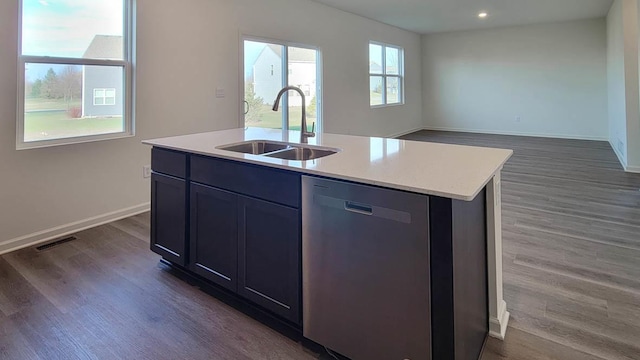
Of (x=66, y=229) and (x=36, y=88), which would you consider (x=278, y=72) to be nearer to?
(x=36, y=88)

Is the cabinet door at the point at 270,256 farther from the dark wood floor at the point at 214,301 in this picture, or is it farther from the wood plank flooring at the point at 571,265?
the wood plank flooring at the point at 571,265

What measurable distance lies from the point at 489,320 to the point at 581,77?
842 centimetres

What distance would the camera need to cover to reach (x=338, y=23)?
6438 millimetres

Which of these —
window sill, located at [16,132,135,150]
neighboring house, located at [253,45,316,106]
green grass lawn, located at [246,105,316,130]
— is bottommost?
window sill, located at [16,132,135,150]

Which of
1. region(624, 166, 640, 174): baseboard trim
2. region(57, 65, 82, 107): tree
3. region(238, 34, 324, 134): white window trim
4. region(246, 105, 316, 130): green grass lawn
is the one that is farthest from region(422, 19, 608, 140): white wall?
region(57, 65, 82, 107): tree

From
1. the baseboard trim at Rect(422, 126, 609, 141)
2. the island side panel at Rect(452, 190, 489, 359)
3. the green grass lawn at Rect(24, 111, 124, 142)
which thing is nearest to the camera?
the island side panel at Rect(452, 190, 489, 359)

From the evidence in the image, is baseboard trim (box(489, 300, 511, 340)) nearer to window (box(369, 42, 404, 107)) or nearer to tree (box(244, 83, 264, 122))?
tree (box(244, 83, 264, 122))

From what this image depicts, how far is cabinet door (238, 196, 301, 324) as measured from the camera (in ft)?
5.77

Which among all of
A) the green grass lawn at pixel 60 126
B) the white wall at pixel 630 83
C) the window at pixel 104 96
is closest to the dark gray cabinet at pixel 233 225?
the green grass lawn at pixel 60 126

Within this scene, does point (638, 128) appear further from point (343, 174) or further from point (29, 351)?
point (29, 351)

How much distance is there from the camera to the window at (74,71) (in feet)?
9.64

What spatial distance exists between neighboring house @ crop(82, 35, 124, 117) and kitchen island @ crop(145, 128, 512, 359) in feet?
4.58

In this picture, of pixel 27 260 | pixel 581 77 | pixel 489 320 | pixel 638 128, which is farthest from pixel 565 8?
pixel 27 260

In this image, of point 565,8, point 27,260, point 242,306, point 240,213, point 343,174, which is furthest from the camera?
point 565,8
